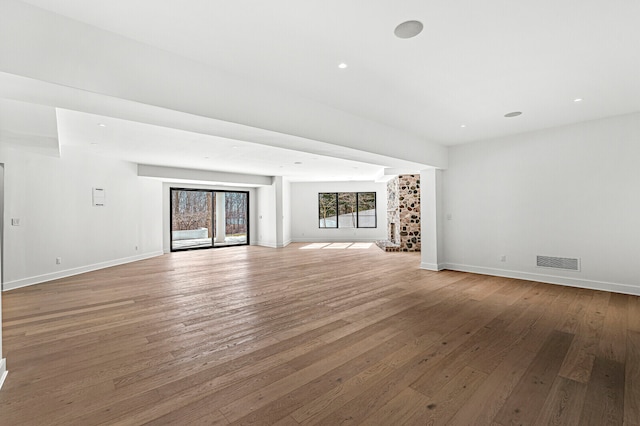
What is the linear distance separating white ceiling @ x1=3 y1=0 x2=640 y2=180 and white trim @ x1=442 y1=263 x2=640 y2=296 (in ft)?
8.45

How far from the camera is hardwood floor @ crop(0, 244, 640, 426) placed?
1.86m

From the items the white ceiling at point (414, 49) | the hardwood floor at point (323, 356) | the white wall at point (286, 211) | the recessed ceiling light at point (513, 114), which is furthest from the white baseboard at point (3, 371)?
the white wall at point (286, 211)

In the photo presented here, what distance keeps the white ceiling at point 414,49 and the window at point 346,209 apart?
8.15 metres

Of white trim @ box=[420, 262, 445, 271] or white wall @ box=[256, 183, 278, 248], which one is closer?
white trim @ box=[420, 262, 445, 271]

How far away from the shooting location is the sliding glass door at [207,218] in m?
10.3

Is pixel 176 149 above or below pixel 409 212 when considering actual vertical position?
above

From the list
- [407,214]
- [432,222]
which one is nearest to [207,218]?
[407,214]

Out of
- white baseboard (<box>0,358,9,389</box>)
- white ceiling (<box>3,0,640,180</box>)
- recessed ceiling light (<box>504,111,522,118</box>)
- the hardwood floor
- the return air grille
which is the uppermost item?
white ceiling (<box>3,0,640,180</box>)

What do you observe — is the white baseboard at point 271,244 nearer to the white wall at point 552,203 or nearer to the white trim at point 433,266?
the white trim at point 433,266

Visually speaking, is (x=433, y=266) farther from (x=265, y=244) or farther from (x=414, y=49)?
(x=265, y=244)

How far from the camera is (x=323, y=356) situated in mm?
2547

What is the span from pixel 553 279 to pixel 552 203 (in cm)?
Answer: 130

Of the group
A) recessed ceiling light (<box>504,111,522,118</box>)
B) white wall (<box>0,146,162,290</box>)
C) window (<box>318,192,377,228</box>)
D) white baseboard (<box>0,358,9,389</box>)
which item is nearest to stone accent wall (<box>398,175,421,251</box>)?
window (<box>318,192,377,228</box>)

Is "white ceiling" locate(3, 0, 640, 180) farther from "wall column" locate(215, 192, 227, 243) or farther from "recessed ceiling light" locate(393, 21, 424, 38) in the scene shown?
"wall column" locate(215, 192, 227, 243)
